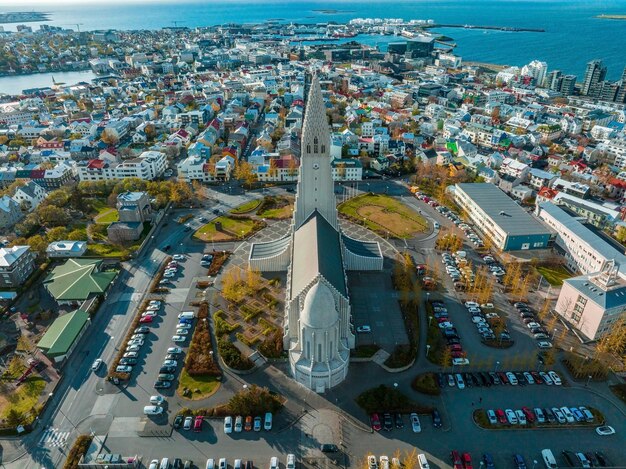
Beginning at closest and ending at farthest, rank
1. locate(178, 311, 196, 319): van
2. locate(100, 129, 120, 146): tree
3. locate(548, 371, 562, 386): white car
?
locate(548, 371, 562, 386): white car < locate(178, 311, 196, 319): van < locate(100, 129, 120, 146): tree

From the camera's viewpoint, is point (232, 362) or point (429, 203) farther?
point (429, 203)

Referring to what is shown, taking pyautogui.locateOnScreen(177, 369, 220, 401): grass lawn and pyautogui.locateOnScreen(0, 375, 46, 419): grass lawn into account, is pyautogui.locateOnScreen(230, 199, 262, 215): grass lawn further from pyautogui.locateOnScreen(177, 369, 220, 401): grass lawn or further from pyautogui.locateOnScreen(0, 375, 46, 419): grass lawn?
pyautogui.locateOnScreen(0, 375, 46, 419): grass lawn

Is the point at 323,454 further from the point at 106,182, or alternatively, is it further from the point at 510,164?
the point at 510,164

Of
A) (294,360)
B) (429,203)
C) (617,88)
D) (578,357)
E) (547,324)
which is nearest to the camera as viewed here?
(294,360)

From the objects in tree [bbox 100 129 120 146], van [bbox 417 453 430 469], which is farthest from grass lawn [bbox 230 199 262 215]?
tree [bbox 100 129 120 146]

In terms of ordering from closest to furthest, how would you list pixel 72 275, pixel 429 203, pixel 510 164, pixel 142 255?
pixel 72 275, pixel 142 255, pixel 429 203, pixel 510 164

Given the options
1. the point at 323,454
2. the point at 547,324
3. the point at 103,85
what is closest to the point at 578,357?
the point at 547,324

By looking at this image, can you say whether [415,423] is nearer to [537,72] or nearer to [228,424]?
[228,424]
